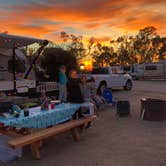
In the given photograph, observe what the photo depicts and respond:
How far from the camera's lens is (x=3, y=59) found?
1073 centimetres

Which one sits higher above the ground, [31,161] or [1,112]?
[1,112]

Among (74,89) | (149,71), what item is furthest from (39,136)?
(149,71)

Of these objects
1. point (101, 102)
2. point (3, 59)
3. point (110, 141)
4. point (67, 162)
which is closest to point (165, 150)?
point (110, 141)

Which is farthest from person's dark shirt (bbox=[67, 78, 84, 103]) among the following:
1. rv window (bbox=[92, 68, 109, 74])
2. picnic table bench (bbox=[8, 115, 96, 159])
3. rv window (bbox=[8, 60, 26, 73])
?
rv window (bbox=[92, 68, 109, 74])

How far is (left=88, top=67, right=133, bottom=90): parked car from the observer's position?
1544cm

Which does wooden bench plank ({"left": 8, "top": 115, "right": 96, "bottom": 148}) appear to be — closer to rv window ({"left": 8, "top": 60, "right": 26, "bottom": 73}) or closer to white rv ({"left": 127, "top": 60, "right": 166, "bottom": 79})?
rv window ({"left": 8, "top": 60, "right": 26, "bottom": 73})

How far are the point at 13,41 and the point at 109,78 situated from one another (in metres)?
7.90

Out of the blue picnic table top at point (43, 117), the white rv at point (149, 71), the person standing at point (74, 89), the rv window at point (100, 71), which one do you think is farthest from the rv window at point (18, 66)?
the white rv at point (149, 71)

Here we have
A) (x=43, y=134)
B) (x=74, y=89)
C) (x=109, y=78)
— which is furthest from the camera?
(x=109, y=78)

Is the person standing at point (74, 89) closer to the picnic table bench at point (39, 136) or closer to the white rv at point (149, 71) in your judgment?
the picnic table bench at point (39, 136)

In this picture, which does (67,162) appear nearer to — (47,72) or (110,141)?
(110,141)

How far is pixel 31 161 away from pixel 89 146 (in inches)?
53.9

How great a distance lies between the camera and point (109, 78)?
52.7ft

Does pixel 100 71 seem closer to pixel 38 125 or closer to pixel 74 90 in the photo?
pixel 74 90
